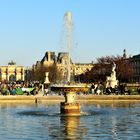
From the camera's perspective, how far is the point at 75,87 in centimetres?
3278

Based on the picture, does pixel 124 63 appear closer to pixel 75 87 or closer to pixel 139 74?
pixel 139 74

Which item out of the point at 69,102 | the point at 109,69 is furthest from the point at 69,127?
the point at 109,69

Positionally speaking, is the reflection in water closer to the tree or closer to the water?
the water

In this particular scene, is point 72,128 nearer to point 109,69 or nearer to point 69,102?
point 69,102

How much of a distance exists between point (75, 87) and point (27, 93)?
91.8 feet

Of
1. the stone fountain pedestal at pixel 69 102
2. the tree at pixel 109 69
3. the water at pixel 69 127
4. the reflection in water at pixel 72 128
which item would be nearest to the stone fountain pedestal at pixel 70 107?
the stone fountain pedestal at pixel 69 102

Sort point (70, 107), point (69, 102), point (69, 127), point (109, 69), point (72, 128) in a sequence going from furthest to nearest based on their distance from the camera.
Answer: point (109, 69), point (69, 102), point (70, 107), point (69, 127), point (72, 128)

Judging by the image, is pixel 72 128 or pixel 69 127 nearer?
pixel 72 128

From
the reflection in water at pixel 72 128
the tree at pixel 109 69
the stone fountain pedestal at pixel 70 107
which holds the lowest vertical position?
the reflection in water at pixel 72 128

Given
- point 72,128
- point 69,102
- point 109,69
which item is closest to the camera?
point 72,128

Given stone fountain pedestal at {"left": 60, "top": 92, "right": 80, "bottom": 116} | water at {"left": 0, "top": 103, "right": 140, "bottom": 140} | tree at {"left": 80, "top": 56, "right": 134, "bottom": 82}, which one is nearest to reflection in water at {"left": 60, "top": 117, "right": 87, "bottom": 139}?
water at {"left": 0, "top": 103, "right": 140, "bottom": 140}

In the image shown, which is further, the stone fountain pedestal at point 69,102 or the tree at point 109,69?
the tree at point 109,69

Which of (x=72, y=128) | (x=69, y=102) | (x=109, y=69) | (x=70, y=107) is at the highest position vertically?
(x=109, y=69)

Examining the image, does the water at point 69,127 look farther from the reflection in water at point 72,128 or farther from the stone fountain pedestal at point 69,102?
the stone fountain pedestal at point 69,102
